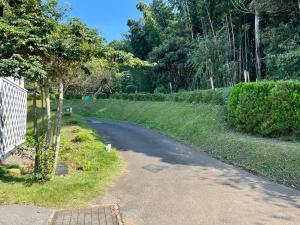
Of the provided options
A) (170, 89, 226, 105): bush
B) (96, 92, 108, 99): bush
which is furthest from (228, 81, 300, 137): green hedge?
(96, 92, 108, 99): bush

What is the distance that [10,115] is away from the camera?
11812 millimetres

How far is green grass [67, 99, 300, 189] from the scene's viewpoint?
28.5 ft

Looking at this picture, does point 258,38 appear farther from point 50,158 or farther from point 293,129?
point 50,158

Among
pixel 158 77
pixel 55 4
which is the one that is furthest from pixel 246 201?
pixel 158 77

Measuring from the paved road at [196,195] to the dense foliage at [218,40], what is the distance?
8737 mm

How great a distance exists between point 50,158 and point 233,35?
17658 millimetres

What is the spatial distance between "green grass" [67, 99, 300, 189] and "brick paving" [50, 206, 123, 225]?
13.8 feet

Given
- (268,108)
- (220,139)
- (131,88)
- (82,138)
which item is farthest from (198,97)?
(131,88)

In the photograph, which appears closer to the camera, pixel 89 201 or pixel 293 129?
pixel 89 201

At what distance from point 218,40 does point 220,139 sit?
12.2 metres

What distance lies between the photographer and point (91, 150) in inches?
453

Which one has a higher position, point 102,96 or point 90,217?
point 102,96

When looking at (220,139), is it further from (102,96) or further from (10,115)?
(102,96)

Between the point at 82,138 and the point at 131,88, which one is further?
the point at 131,88
